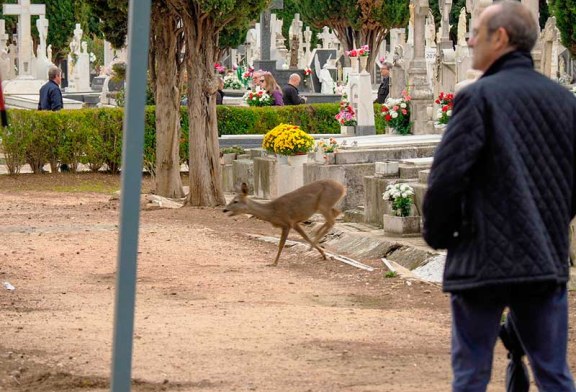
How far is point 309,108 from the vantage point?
94.2 feet

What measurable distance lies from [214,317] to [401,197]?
4.99 metres

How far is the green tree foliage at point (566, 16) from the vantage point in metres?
28.2

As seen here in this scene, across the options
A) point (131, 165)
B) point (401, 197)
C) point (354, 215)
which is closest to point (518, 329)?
point (131, 165)

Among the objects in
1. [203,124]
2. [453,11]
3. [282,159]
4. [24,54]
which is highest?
[453,11]

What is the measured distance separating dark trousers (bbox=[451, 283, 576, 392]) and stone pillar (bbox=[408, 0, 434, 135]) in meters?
17.2

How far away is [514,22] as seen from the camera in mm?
5246

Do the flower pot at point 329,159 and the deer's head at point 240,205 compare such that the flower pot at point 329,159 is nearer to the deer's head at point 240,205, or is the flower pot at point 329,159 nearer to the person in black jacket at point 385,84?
the deer's head at point 240,205

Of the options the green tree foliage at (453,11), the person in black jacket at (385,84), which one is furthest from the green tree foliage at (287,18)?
the person in black jacket at (385,84)

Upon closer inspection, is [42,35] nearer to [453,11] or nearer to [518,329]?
[453,11]

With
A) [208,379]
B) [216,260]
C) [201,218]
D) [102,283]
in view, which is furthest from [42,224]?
[208,379]

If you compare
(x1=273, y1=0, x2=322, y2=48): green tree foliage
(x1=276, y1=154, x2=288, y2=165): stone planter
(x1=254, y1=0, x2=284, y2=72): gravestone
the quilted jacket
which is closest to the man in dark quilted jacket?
the quilted jacket

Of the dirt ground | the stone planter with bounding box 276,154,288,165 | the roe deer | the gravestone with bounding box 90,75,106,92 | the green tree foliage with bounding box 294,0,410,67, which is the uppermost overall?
the green tree foliage with bounding box 294,0,410,67

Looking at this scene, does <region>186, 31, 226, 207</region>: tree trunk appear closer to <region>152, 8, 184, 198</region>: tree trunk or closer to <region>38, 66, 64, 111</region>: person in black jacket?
<region>152, 8, 184, 198</region>: tree trunk

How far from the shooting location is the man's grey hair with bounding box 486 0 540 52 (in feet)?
17.1
